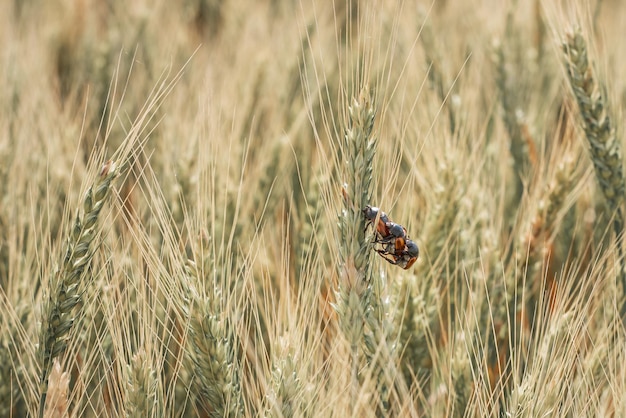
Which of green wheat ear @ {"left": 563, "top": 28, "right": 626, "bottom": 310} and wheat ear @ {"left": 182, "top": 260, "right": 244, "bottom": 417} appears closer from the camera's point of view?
wheat ear @ {"left": 182, "top": 260, "right": 244, "bottom": 417}

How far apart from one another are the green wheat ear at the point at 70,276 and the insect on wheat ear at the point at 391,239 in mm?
525

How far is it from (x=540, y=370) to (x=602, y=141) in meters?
→ 0.80

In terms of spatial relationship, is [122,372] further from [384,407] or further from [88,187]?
[384,407]

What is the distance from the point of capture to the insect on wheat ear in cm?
148

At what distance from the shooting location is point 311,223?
1979mm

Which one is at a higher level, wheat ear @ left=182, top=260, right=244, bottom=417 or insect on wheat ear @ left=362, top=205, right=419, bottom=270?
insect on wheat ear @ left=362, top=205, right=419, bottom=270

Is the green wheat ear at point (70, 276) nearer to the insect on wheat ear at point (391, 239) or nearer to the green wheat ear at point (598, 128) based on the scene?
the insect on wheat ear at point (391, 239)

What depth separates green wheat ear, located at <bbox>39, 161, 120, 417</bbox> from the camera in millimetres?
1491

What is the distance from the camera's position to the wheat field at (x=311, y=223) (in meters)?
1.50

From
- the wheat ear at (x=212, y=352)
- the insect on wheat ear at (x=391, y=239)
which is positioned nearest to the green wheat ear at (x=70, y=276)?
the wheat ear at (x=212, y=352)

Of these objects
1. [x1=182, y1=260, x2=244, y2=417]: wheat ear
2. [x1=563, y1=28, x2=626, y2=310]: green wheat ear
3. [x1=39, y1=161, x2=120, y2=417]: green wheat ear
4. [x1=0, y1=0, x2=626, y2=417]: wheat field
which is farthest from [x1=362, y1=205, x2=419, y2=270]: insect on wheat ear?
[x1=563, y1=28, x2=626, y2=310]: green wheat ear

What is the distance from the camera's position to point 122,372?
1.49 m

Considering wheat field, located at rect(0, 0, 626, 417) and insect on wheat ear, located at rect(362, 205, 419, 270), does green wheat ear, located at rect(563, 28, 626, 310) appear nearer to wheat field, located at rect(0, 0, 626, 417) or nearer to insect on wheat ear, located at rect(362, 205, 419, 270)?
wheat field, located at rect(0, 0, 626, 417)

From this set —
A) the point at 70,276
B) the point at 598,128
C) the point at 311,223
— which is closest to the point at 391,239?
the point at 311,223
